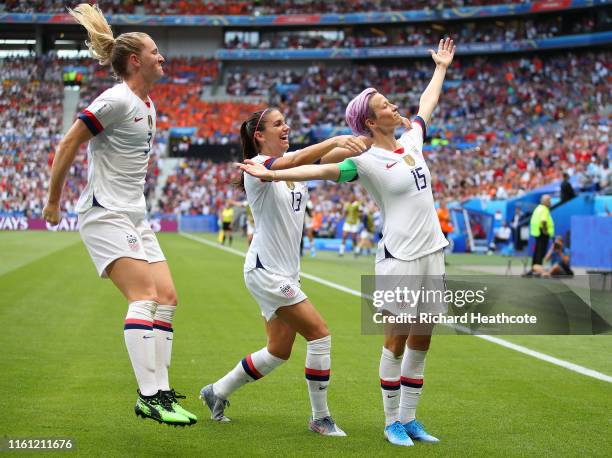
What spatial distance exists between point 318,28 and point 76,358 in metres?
61.3

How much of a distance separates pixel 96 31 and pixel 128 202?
1218mm

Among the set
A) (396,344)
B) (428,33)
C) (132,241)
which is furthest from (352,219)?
(428,33)

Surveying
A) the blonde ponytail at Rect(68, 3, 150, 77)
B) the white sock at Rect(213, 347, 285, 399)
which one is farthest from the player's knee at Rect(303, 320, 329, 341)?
the blonde ponytail at Rect(68, 3, 150, 77)

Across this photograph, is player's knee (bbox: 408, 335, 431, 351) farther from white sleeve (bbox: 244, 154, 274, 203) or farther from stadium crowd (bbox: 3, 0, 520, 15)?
stadium crowd (bbox: 3, 0, 520, 15)

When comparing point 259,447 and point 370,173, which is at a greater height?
point 370,173

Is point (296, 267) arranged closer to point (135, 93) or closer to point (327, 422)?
point (327, 422)

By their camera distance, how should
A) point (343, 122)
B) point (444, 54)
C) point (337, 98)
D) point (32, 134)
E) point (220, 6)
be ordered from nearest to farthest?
point (444, 54) < point (32, 134) < point (343, 122) < point (337, 98) < point (220, 6)

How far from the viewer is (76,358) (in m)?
9.17

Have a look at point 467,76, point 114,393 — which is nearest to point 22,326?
point 114,393

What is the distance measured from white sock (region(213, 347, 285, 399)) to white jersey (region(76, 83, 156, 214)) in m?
1.37

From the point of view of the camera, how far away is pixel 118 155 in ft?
19.3

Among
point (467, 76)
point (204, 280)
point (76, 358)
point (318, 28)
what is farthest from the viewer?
point (318, 28)

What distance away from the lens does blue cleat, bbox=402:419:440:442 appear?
593cm

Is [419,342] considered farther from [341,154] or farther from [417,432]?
[341,154]
